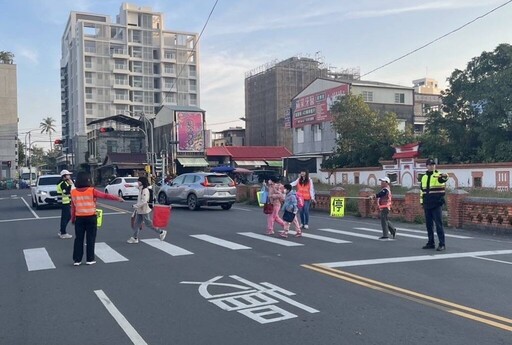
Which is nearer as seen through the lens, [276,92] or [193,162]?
[193,162]

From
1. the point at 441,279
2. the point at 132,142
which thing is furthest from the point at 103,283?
the point at 132,142

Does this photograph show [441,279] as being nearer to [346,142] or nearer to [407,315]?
[407,315]

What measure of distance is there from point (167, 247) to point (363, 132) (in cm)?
3224

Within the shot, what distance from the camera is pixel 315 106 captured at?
5581 centimetres

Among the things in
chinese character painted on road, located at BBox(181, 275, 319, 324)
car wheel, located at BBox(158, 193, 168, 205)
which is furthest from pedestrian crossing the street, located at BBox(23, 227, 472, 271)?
car wheel, located at BBox(158, 193, 168, 205)

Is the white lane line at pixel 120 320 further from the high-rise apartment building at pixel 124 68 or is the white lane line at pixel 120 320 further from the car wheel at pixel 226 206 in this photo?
the high-rise apartment building at pixel 124 68

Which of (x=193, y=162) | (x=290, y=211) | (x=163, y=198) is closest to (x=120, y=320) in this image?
(x=290, y=211)

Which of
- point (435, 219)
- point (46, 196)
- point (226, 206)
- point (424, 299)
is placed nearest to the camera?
point (424, 299)

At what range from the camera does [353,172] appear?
41.8 metres

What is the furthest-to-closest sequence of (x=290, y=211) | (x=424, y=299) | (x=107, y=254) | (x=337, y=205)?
1. (x=337, y=205)
2. (x=290, y=211)
3. (x=107, y=254)
4. (x=424, y=299)

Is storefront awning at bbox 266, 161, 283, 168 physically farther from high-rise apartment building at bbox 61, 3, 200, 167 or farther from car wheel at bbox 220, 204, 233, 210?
car wheel at bbox 220, 204, 233, 210

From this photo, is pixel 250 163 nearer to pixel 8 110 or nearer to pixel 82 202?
pixel 8 110

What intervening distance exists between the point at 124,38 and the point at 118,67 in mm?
5317

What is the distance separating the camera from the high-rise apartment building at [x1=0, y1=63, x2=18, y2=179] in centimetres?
7956
